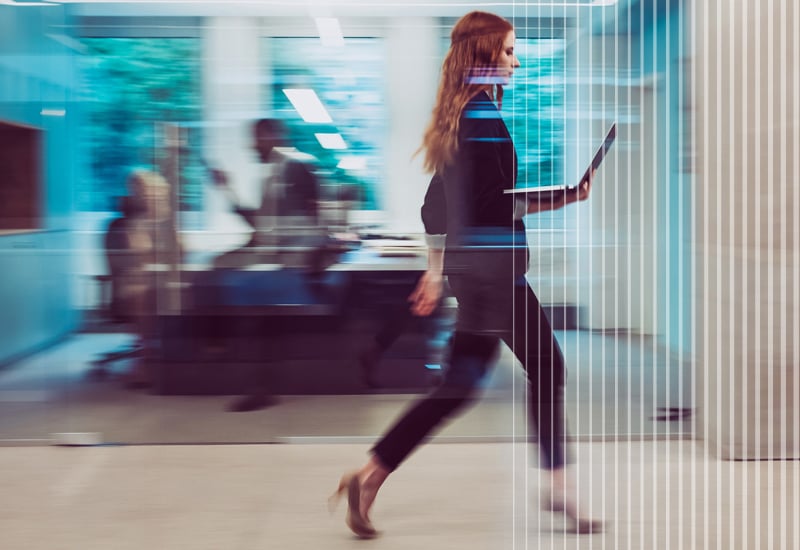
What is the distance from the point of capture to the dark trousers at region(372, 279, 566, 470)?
2.41m

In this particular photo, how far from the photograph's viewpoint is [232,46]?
3076mm

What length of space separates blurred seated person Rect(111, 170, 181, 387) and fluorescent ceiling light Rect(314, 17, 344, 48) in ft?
2.49

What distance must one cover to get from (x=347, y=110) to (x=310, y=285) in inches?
25.4

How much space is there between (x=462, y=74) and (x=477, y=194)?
1.59ft

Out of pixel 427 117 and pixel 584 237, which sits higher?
pixel 427 117

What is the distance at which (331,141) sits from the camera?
309 centimetres

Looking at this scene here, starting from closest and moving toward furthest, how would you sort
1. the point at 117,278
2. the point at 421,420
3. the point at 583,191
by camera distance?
1. the point at 421,420
2. the point at 583,191
3. the point at 117,278

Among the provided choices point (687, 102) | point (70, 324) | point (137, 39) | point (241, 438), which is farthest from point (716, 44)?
point (70, 324)

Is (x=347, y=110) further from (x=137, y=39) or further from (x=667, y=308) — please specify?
(x=667, y=308)
